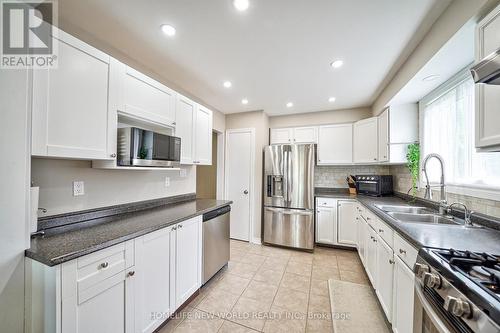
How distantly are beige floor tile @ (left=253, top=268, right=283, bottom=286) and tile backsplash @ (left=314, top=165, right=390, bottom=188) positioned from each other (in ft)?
6.75

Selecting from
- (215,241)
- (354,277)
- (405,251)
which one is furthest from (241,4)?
(354,277)

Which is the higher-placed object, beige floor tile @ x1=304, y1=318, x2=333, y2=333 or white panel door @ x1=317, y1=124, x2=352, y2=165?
white panel door @ x1=317, y1=124, x2=352, y2=165

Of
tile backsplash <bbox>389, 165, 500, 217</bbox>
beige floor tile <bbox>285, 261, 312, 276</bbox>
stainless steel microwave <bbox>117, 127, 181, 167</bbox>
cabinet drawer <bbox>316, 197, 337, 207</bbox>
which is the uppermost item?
stainless steel microwave <bbox>117, 127, 181, 167</bbox>

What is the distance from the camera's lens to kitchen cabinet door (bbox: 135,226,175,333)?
4.56 feet

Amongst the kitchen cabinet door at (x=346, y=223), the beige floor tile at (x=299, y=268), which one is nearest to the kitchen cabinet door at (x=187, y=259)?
the beige floor tile at (x=299, y=268)

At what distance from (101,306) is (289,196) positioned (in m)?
2.73

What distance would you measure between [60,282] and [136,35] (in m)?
1.87

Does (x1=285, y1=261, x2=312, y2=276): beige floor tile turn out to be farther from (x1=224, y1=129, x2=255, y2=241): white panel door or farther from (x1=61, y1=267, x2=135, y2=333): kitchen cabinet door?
(x1=61, y1=267, x2=135, y2=333): kitchen cabinet door

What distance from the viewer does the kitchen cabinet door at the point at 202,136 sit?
8.54 ft

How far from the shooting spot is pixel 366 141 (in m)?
3.26

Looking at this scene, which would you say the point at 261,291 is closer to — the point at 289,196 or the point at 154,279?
the point at 154,279

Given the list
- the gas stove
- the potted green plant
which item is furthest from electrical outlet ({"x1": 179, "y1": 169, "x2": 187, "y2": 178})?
the potted green plant

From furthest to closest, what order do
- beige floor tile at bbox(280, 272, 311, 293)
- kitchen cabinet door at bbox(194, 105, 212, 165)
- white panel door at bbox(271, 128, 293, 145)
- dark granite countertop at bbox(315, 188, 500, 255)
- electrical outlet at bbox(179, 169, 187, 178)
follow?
white panel door at bbox(271, 128, 293, 145) → electrical outlet at bbox(179, 169, 187, 178) → kitchen cabinet door at bbox(194, 105, 212, 165) → beige floor tile at bbox(280, 272, 311, 293) → dark granite countertop at bbox(315, 188, 500, 255)

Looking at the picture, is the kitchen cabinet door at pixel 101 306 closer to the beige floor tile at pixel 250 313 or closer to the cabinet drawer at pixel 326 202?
the beige floor tile at pixel 250 313
